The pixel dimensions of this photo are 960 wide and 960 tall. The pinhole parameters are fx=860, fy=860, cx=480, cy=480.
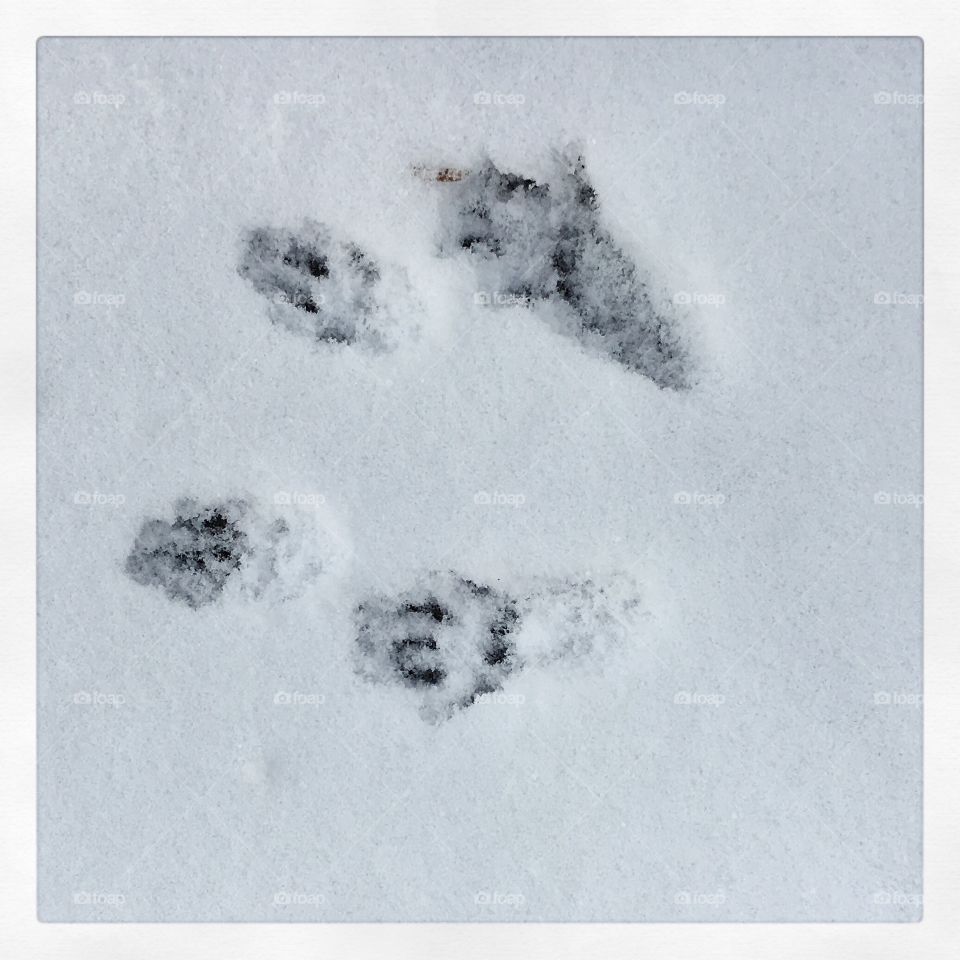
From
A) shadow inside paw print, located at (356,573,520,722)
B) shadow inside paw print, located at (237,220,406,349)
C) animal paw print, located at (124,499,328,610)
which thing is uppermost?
shadow inside paw print, located at (237,220,406,349)

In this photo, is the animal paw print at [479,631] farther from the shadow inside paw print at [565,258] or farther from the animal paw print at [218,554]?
the shadow inside paw print at [565,258]

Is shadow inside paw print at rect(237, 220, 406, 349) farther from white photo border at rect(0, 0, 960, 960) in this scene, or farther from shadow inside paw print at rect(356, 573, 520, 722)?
shadow inside paw print at rect(356, 573, 520, 722)

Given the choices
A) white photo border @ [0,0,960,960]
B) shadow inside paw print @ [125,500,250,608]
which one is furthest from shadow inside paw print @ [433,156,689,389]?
shadow inside paw print @ [125,500,250,608]

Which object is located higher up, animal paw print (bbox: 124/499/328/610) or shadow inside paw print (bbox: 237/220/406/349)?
shadow inside paw print (bbox: 237/220/406/349)

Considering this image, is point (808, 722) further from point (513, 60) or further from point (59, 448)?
point (59, 448)
